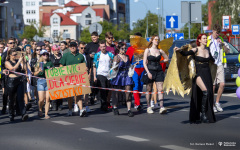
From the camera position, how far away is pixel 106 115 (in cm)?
1445

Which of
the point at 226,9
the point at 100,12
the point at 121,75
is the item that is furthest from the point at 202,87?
the point at 100,12

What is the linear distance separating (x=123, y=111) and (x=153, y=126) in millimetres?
3549

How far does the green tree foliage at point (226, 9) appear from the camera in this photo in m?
58.3

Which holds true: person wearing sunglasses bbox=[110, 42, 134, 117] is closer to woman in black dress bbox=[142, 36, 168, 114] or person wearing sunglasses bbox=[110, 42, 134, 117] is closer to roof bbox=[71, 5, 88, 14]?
woman in black dress bbox=[142, 36, 168, 114]

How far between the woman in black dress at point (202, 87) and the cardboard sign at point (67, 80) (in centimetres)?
325

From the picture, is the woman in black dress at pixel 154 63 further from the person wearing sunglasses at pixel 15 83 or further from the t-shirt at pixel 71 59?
the person wearing sunglasses at pixel 15 83

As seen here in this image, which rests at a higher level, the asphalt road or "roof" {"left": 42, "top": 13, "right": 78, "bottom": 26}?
"roof" {"left": 42, "top": 13, "right": 78, "bottom": 26}

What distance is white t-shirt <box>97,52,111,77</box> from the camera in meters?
15.1

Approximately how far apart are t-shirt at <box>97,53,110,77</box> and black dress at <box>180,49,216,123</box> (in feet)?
10.7

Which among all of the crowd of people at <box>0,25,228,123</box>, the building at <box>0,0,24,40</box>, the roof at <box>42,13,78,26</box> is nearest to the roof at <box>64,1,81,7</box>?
the roof at <box>42,13,78,26</box>

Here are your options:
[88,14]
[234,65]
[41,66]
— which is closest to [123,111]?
[41,66]

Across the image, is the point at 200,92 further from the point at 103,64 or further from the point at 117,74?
the point at 103,64

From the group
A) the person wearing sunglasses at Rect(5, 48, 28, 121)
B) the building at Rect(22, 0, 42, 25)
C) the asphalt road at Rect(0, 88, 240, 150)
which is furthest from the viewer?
the building at Rect(22, 0, 42, 25)

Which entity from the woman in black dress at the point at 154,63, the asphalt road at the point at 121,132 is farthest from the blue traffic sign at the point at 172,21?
the woman in black dress at the point at 154,63
